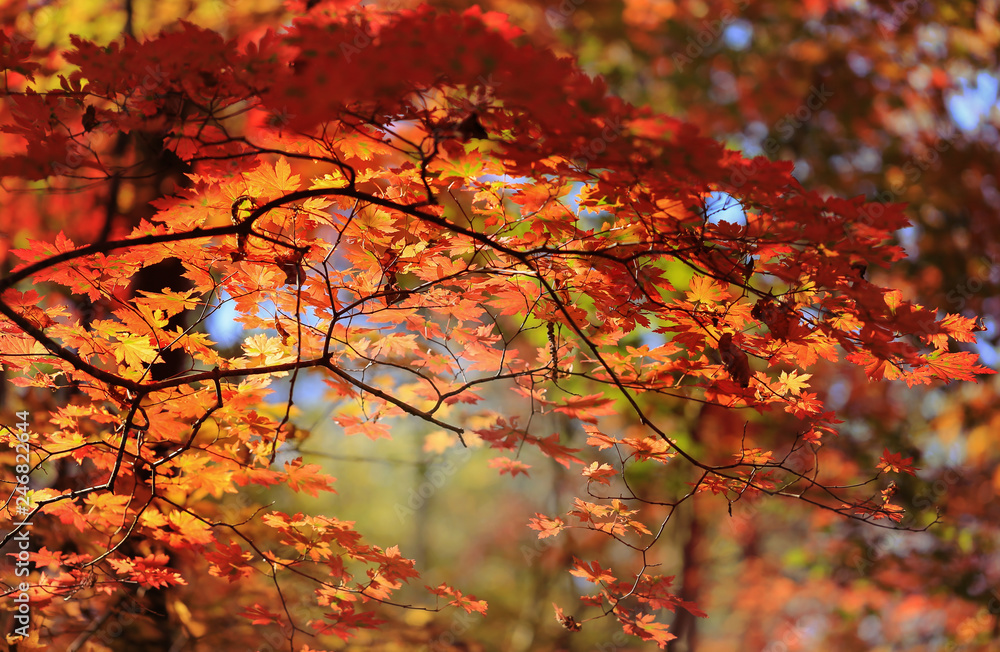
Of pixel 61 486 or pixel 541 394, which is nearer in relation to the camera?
pixel 541 394

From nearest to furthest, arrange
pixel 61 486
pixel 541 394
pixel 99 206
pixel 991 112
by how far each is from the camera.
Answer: pixel 541 394, pixel 61 486, pixel 99 206, pixel 991 112

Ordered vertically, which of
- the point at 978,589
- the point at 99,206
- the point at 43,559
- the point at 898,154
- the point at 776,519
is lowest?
the point at 43,559

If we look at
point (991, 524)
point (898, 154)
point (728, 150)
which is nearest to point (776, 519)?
point (991, 524)

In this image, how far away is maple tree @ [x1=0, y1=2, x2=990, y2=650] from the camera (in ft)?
4.75

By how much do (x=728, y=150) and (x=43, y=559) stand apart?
113 inches

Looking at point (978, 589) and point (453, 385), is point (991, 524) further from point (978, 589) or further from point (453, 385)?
point (453, 385)

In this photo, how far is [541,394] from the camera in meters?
2.29

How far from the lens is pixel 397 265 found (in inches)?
87.4

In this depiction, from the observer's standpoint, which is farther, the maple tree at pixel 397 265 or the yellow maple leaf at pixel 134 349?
the yellow maple leaf at pixel 134 349

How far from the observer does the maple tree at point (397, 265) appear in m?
1.45

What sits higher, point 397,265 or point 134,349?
point 397,265

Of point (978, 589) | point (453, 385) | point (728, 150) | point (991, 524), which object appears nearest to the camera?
point (728, 150)

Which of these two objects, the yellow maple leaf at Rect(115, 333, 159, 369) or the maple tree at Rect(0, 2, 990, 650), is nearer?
the maple tree at Rect(0, 2, 990, 650)

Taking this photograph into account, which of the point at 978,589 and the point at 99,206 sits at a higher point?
the point at 99,206
